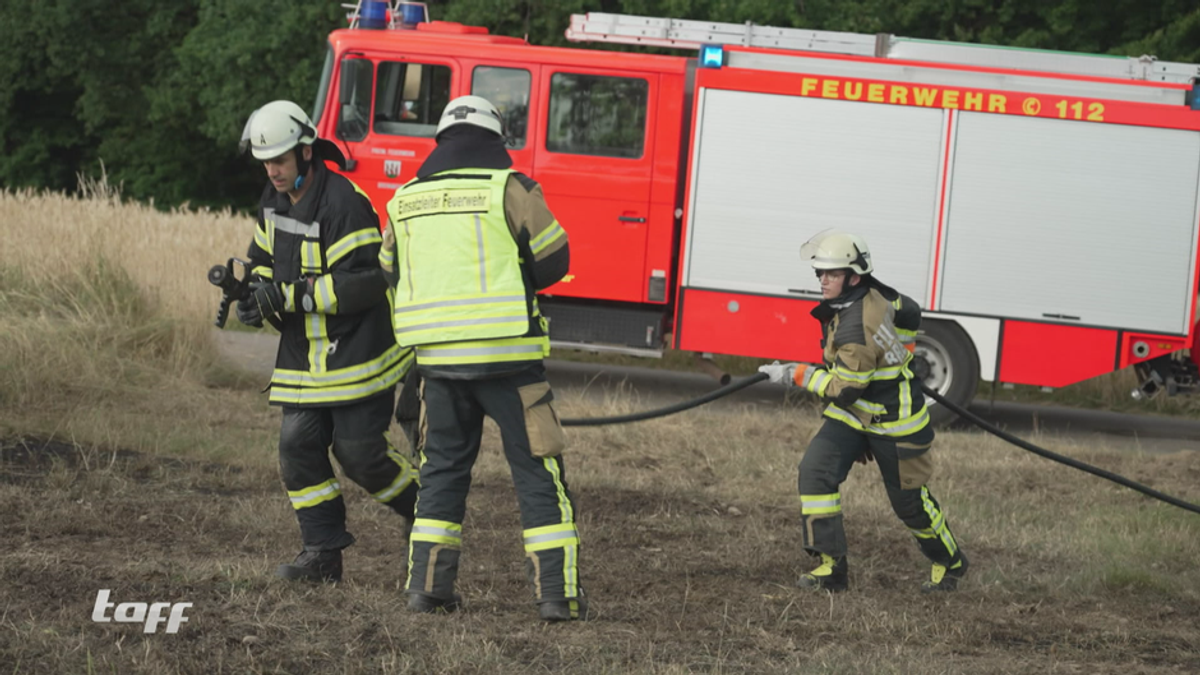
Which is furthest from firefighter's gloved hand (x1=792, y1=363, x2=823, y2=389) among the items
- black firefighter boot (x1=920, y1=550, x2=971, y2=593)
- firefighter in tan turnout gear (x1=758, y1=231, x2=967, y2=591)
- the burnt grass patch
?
black firefighter boot (x1=920, y1=550, x2=971, y2=593)

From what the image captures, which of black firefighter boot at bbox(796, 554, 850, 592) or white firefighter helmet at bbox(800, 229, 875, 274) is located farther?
black firefighter boot at bbox(796, 554, 850, 592)

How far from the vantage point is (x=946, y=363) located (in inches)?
424

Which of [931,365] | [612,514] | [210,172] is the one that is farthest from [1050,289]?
[210,172]

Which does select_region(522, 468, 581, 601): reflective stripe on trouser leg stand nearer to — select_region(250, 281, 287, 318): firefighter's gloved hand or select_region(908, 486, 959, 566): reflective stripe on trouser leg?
select_region(250, 281, 287, 318): firefighter's gloved hand

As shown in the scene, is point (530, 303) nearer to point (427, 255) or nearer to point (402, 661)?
point (427, 255)

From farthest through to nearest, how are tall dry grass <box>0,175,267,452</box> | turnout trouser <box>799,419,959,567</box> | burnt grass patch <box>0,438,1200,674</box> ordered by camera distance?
tall dry grass <box>0,175,267,452</box>
turnout trouser <box>799,419,959,567</box>
burnt grass patch <box>0,438,1200,674</box>

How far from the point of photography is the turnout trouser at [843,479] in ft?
19.3

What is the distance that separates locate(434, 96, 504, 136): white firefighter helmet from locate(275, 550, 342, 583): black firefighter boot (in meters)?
1.66

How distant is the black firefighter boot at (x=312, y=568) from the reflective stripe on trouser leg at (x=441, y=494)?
529mm

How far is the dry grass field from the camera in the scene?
4633 mm

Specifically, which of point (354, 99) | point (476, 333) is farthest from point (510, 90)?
point (476, 333)

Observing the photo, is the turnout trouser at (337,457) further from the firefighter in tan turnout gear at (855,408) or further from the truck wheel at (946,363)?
the truck wheel at (946,363)

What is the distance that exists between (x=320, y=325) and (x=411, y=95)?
241 inches

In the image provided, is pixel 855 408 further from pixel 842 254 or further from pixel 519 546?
pixel 519 546
